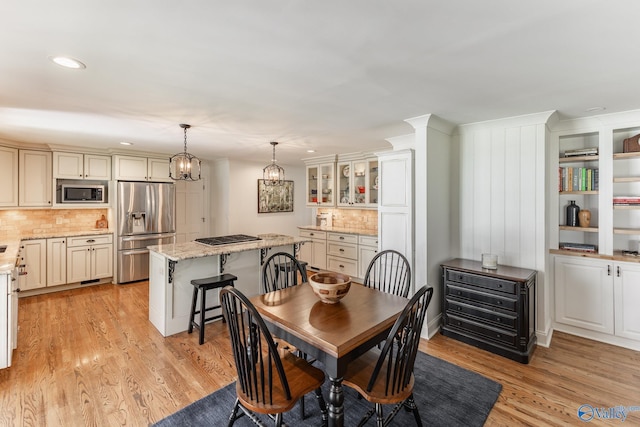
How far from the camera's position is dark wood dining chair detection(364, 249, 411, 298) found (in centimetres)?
263

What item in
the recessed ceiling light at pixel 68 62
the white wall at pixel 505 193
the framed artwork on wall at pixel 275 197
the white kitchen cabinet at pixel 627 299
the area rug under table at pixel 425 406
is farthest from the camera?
the framed artwork on wall at pixel 275 197

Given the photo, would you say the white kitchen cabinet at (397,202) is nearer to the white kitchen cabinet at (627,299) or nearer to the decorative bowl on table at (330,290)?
the decorative bowl on table at (330,290)

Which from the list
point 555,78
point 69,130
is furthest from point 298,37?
point 69,130

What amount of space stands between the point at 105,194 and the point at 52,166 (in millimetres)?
811

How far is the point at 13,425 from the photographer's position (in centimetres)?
196

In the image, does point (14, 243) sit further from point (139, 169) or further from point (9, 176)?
point (139, 169)

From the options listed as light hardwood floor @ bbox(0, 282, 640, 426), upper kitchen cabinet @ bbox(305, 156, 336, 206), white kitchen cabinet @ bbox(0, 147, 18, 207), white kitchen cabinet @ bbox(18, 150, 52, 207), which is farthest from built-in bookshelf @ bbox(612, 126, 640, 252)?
white kitchen cabinet @ bbox(0, 147, 18, 207)

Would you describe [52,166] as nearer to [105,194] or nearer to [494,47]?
[105,194]

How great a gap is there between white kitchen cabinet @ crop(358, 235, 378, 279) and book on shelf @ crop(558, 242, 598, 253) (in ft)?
7.96

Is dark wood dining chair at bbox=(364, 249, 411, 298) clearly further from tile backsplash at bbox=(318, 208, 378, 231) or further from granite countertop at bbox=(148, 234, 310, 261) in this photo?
tile backsplash at bbox=(318, 208, 378, 231)

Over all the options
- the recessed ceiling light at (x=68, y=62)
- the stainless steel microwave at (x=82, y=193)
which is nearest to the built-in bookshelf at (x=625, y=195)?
the recessed ceiling light at (x=68, y=62)

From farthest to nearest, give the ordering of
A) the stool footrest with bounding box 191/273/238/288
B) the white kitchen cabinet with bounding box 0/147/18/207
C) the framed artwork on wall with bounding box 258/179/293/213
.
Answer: the framed artwork on wall with bounding box 258/179/293/213, the white kitchen cabinet with bounding box 0/147/18/207, the stool footrest with bounding box 191/273/238/288

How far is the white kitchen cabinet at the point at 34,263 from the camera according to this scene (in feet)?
14.4

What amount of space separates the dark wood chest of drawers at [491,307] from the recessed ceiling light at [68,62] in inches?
139
